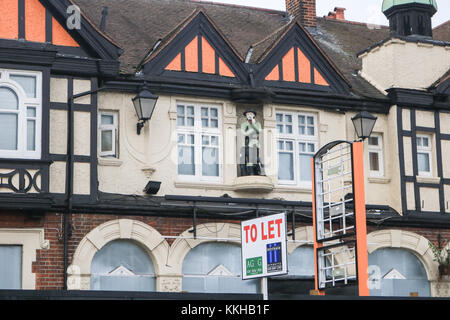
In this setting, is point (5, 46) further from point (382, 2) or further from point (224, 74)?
point (382, 2)

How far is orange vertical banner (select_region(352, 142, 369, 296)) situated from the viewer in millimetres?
13898

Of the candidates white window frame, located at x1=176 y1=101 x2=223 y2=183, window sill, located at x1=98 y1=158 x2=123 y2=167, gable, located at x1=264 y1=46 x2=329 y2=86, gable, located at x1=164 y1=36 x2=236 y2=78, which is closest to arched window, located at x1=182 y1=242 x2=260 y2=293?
white window frame, located at x1=176 y1=101 x2=223 y2=183

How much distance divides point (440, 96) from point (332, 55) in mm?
3259

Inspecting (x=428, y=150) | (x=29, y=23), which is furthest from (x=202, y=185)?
(x=428, y=150)

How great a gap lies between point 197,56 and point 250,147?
236 cm

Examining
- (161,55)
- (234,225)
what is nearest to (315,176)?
(234,225)

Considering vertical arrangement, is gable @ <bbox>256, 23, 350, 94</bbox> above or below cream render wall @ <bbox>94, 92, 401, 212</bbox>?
above

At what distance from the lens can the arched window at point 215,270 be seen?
19938 mm

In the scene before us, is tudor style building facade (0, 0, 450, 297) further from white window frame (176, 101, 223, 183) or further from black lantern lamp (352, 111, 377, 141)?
black lantern lamp (352, 111, 377, 141)

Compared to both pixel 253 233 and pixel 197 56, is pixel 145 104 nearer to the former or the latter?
pixel 197 56

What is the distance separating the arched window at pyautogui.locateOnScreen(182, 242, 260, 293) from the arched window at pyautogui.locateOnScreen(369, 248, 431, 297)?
2.94 meters

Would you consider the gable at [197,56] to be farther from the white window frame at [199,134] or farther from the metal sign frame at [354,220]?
the metal sign frame at [354,220]
